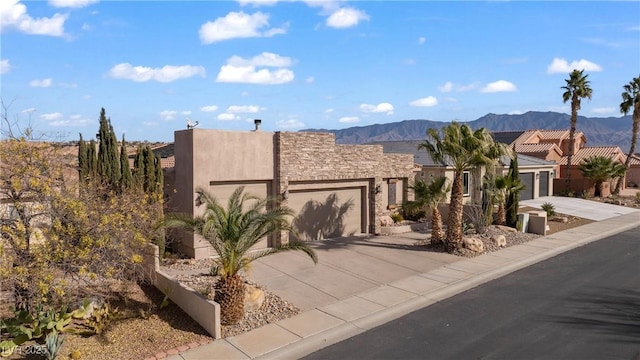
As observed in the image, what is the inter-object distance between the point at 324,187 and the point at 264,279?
6.54 m

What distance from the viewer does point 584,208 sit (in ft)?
103

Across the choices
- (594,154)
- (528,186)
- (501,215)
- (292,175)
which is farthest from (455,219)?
(594,154)

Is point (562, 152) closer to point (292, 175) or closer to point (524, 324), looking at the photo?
point (292, 175)

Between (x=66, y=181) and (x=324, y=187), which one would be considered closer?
(x=66, y=181)

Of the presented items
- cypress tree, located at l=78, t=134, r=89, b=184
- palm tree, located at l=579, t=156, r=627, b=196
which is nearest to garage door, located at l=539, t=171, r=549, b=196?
palm tree, located at l=579, t=156, r=627, b=196

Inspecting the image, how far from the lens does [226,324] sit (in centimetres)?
1101

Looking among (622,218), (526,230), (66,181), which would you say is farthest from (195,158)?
(622,218)

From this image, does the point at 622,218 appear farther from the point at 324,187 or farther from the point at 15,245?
the point at 15,245

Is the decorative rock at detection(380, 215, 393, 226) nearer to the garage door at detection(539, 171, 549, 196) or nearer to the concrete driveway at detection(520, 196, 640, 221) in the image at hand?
the concrete driveway at detection(520, 196, 640, 221)

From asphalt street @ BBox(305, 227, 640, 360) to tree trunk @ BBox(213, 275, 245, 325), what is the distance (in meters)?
2.24

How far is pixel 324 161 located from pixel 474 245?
6913 millimetres

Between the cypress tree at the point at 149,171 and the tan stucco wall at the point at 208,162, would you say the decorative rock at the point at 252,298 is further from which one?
the cypress tree at the point at 149,171

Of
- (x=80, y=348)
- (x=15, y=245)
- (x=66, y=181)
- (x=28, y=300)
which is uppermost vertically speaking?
(x=66, y=181)

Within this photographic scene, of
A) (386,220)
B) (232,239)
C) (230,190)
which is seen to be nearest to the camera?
(232,239)
